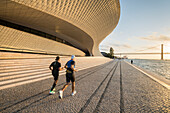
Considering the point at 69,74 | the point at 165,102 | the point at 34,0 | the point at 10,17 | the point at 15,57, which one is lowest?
the point at 165,102

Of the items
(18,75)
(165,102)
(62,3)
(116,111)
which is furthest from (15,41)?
(165,102)

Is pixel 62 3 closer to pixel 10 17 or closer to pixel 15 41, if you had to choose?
pixel 10 17

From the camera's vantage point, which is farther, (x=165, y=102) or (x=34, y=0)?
(x=34, y=0)

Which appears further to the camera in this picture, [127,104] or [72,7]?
[72,7]

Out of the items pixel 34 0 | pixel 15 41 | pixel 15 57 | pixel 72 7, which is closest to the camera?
pixel 15 57

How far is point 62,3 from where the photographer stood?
1252cm

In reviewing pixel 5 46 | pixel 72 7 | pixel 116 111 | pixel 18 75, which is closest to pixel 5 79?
pixel 18 75

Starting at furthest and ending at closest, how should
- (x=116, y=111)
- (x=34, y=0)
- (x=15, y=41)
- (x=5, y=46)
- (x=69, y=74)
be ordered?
(x=15, y=41) → (x=5, y=46) → (x=34, y=0) → (x=69, y=74) → (x=116, y=111)

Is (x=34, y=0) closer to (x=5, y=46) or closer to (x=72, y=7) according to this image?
(x=72, y=7)

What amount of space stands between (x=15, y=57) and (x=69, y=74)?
503 centimetres

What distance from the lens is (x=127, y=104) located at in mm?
2473

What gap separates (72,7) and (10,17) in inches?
349

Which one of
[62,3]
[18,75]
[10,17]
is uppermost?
[62,3]

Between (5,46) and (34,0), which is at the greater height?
(34,0)
